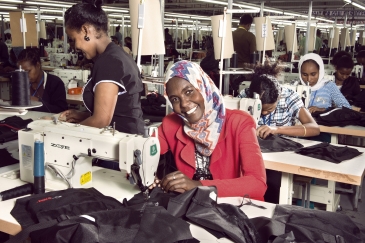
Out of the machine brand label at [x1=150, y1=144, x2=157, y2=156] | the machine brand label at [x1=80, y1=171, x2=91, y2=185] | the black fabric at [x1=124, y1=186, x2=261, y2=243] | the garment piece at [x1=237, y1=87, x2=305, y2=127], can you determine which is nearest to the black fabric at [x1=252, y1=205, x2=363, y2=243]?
the black fabric at [x1=124, y1=186, x2=261, y2=243]

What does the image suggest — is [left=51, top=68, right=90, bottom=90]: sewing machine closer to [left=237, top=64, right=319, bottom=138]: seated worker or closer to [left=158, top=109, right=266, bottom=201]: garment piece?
[left=237, top=64, right=319, bottom=138]: seated worker

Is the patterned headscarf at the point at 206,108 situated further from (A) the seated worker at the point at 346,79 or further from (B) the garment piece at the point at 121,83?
(A) the seated worker at the point at 346,79

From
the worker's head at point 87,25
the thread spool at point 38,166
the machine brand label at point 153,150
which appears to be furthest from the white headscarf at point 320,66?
the thread spool at point 38,166

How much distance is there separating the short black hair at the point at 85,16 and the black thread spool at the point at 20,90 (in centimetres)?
37

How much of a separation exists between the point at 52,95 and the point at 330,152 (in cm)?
257

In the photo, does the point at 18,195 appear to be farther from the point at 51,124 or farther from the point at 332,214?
the point at 332,214

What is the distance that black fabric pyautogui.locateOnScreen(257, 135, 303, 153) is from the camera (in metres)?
2.83

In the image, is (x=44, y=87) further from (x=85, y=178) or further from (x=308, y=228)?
(x=308, y=228)

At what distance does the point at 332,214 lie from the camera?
5.19ft

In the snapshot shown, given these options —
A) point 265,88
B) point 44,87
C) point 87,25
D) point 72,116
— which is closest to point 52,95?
point 44,87

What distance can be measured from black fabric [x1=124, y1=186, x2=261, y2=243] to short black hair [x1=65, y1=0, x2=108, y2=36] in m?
1.06

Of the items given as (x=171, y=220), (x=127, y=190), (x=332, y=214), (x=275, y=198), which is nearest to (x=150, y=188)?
(x=127, y=190)

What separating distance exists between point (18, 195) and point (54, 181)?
182 millimetres

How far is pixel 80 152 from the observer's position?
1.87 m
